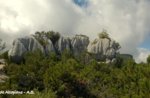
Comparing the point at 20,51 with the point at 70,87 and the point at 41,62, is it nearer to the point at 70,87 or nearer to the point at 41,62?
the point at 41,62

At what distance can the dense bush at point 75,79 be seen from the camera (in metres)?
54.7

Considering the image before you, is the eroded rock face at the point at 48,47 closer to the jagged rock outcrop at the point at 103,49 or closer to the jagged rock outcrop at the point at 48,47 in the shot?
the jagged rock outcrop at the point at 48,47

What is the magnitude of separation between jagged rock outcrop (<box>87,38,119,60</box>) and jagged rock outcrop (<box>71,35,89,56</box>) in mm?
1828

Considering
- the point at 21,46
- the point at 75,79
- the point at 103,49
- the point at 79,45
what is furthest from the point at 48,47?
the point at 75,79

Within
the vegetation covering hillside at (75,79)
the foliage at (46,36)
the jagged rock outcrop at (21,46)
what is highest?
the foliage at (46,36)

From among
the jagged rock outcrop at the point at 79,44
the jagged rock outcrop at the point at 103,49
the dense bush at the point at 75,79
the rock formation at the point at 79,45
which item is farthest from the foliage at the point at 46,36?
the dense bush at the point at 75,79

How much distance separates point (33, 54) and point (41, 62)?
624 cm

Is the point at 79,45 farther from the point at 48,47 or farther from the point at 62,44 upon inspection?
the point at 48,47

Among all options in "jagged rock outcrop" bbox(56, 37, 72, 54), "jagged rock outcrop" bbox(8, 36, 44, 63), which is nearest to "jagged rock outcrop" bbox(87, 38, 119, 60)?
"jagged rock outcrop" bbox(56, 37, 72, 54)

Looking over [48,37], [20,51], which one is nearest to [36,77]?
[20,51]

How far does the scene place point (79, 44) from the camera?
103 m

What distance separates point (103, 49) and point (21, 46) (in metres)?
26.5

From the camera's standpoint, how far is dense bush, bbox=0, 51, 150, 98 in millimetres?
54719

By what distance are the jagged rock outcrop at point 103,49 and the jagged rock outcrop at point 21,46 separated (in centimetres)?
1669
